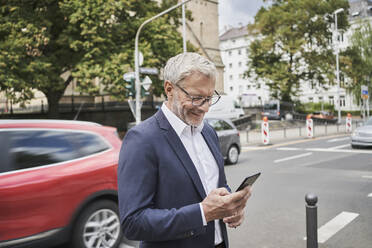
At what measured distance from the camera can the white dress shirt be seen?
5.95ft

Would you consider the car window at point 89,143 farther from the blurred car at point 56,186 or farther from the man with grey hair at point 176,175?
the man with grey hair at point 176,175

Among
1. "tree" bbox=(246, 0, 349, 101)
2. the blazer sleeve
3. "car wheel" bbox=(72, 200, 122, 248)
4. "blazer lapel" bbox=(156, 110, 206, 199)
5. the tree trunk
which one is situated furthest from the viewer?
"tree" bbox=(246, 0, 349, 101)

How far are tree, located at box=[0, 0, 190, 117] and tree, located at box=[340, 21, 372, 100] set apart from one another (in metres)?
24.2

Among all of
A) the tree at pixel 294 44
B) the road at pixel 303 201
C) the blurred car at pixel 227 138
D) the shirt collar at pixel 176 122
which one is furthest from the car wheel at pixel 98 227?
the tree at pixel 294 44

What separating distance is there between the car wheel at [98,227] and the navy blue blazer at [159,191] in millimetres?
2232

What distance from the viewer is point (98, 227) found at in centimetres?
396


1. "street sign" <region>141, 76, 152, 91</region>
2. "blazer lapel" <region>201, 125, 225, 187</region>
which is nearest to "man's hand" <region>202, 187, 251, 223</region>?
"blazer lapel" <region>201, 125, 225, 187</region>

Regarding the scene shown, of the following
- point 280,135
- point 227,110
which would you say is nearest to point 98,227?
point 280,135

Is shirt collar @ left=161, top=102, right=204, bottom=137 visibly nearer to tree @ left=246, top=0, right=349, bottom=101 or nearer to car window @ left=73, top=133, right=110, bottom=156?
car window @ left=73, top=133, right=110, bottom=156

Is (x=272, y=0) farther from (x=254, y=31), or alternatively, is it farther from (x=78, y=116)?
(x=78, y=116)

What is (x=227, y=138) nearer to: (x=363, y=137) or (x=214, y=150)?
(x=363, y=137)

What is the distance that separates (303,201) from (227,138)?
5227 mm

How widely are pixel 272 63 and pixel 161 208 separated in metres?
36.3

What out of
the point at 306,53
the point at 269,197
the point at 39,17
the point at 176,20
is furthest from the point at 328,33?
the point at 269,197
